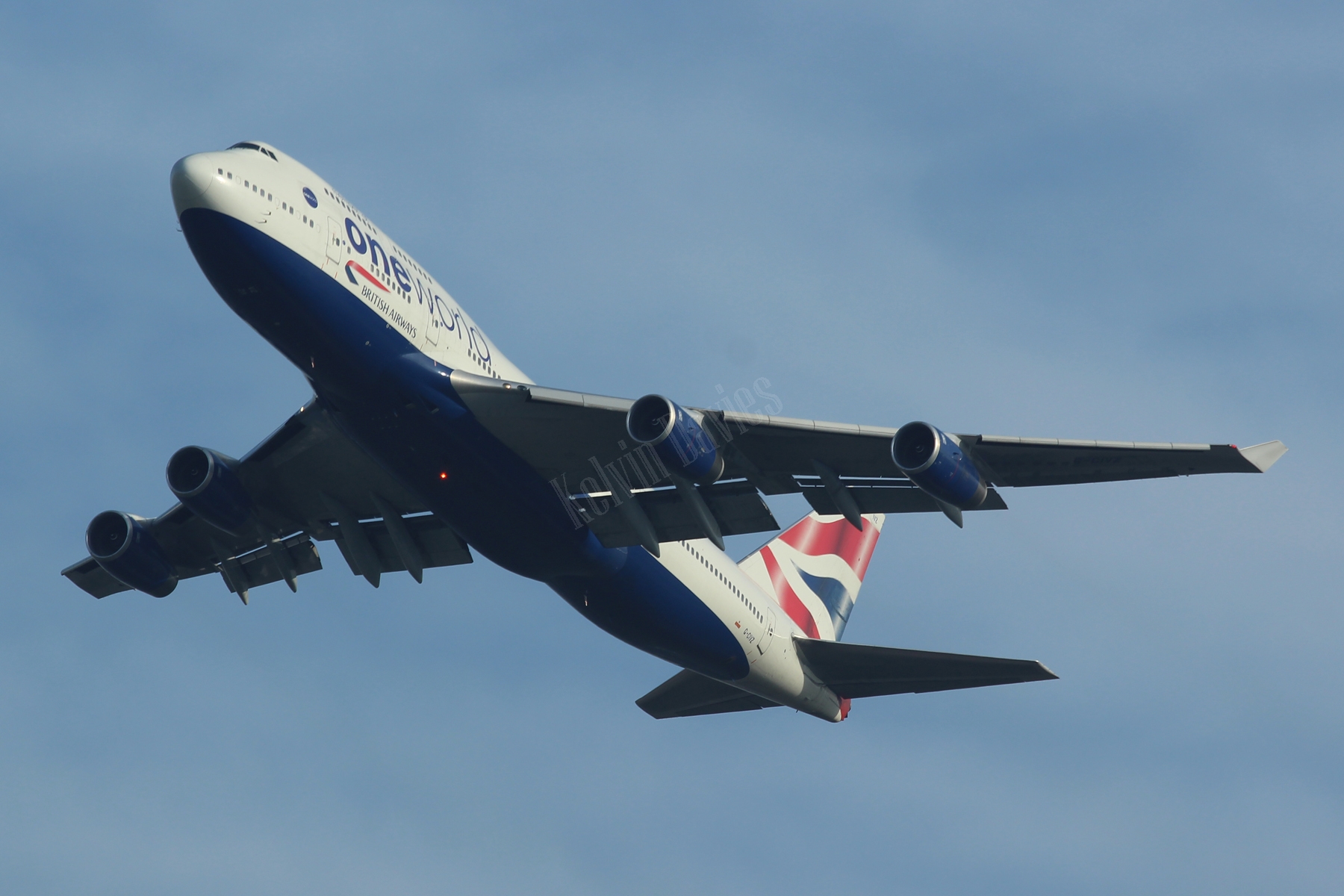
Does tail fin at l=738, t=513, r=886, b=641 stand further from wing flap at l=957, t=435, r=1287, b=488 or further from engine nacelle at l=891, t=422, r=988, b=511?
engine nacelle at l=891, t=422, r=988, b=511

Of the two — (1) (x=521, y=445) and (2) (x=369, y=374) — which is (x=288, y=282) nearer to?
(2) (x=369, y=374)

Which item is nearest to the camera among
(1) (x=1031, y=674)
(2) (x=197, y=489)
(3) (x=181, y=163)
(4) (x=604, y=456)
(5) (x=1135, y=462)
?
(3) (x=181, y=163)

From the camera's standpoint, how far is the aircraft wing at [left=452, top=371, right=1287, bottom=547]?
27.5 meters

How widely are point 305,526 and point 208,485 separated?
3527 millimetres

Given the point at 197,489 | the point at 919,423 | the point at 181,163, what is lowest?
the point at 197,489

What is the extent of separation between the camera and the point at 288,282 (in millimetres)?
25859

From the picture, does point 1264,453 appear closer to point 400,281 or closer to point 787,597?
point 400,281

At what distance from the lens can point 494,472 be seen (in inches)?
1130

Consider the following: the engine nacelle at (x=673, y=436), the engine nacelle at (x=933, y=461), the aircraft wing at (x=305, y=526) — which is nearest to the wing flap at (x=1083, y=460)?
the engine nacelle at (x=933, y=461)

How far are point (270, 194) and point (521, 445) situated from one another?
703 centimetres

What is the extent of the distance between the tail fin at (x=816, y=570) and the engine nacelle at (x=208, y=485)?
15308 millimetres

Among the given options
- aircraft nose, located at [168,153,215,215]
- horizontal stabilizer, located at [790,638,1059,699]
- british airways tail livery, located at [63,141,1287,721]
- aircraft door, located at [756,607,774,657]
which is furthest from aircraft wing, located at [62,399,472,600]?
horizontal stabilizer, located at [790,638,1059,699]

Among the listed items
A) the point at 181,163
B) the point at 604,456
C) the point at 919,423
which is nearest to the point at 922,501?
the point at 919,423

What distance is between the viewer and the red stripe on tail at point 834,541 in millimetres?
44469
